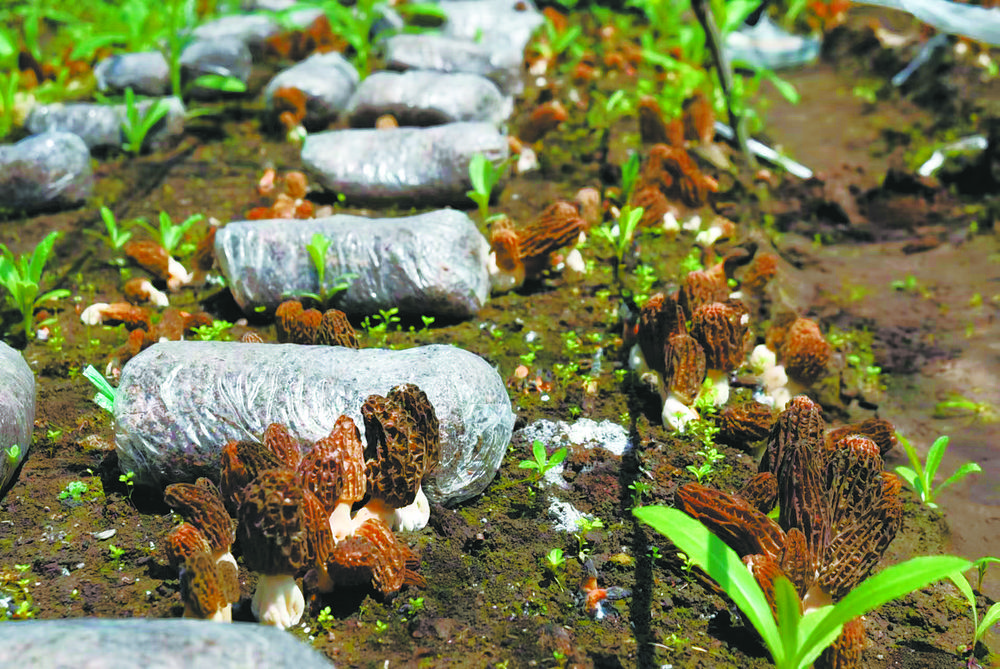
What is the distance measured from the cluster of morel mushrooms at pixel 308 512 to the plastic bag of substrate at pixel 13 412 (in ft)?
2.60

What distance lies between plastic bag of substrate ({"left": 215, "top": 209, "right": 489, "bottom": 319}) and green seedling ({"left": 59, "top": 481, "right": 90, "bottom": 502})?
1.25m

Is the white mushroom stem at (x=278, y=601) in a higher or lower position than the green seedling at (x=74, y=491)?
higher

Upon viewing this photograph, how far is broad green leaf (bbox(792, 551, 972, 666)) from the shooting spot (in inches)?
80.2

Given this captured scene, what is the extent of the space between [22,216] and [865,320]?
5.05 meters

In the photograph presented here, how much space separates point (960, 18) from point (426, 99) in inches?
134

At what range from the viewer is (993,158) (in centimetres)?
610

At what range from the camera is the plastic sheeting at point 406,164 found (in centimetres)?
526

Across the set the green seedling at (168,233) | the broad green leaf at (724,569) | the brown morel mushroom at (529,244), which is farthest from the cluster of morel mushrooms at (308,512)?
the green seedling at (168,233)

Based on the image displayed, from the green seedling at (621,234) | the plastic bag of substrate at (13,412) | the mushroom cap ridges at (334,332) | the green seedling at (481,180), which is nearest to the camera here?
the plastic bag of substrate at (13,412)

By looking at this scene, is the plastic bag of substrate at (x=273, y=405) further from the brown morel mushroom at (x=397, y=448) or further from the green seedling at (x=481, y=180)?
the green seedling at (x=481, y=180)

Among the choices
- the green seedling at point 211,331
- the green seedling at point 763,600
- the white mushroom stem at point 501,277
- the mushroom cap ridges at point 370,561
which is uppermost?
the green seedling at point 763,600

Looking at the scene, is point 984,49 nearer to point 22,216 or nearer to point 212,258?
point 212,258

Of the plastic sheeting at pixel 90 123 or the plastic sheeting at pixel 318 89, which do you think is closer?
the plastic sheeting at pixel 90 123

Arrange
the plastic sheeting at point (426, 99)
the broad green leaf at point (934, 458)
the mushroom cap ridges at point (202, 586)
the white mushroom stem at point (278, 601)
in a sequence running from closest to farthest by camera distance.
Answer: the mushroom cap ridges at point (202, 586), the white mushroom stem at point (278, 601), the broad green leaf at point (934, 458), the plastic sheeting at point (426, 99)
